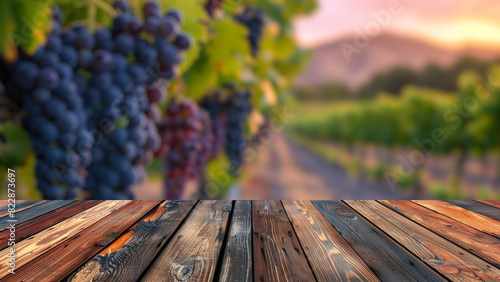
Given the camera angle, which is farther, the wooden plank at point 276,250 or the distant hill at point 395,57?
the distant hill at point 395,57

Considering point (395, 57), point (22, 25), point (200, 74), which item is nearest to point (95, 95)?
point (22, 25)

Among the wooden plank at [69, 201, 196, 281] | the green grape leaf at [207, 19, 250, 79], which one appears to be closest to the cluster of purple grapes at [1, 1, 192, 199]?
the wooden plank at [69, 201, 196, 281]

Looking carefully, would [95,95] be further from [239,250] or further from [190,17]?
[239,250]

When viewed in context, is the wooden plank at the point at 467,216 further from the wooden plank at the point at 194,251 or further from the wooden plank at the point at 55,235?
the wooden plank at the point at 55,235

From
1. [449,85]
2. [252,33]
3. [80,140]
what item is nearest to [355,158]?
[449,85]

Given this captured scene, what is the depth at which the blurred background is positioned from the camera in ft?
5.75

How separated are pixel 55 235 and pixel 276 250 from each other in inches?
23.1

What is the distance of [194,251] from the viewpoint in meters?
0.93

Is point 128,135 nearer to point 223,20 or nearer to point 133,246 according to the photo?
point 133,246

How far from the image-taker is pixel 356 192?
1372 cm

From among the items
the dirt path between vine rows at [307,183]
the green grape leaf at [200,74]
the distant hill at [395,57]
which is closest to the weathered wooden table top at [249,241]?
the green grape leaf at [200,74]

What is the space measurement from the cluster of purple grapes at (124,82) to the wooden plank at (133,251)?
0.13m

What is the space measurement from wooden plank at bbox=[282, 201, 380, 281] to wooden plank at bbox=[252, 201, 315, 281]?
0.07 ft

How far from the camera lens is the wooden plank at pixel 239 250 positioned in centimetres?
79
